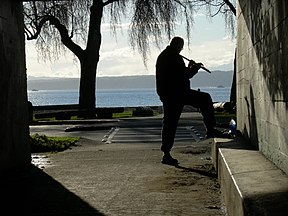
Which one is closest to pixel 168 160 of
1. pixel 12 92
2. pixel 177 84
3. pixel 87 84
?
pixel 177 84

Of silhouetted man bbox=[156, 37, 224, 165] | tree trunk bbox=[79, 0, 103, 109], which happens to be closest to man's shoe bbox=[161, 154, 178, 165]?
silhouetted man bbox=[156, 37, 224, 165]

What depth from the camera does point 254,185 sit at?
4926 mm

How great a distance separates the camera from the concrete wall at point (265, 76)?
5200 mm

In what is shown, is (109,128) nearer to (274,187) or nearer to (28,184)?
(28,184)

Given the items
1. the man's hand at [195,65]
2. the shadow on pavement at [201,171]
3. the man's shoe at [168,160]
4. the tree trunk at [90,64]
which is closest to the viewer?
the shadow on pavement at [201,171]

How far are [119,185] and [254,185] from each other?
3492 mm

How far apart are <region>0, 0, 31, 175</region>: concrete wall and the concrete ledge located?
11.9ft

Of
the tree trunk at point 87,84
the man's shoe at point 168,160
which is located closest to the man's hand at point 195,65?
the man's shoe at point 168,160

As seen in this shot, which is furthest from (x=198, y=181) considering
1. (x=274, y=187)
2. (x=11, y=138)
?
(x=274, y=187)

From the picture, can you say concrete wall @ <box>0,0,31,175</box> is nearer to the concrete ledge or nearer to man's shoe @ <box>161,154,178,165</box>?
man's shoe @ <box>161,154,178,165</box>

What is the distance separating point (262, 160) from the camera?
20.6 feet

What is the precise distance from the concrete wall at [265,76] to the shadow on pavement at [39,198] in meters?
1.87

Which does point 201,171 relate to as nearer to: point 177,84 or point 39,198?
point 177,84

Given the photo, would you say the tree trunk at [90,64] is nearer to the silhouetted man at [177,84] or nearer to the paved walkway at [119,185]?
the paved walkway at [119,185]
